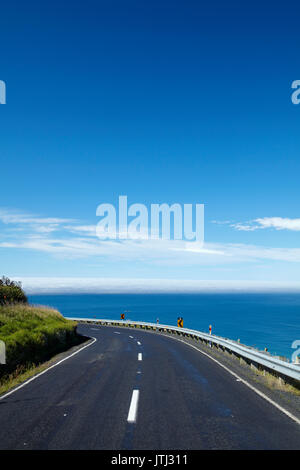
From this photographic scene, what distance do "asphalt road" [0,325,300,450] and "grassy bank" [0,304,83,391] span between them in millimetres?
1459

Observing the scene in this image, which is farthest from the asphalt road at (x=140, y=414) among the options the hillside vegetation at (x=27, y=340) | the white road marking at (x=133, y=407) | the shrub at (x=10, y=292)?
the shrub at (x=10, y=292)

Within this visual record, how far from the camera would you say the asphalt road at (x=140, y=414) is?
5785mm

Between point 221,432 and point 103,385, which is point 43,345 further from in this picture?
point 221,432

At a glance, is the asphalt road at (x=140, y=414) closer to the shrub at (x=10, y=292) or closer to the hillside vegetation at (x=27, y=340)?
the hillside vegetation at (x=27, y=340)

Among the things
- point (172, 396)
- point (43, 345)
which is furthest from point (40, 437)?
point (43, 345)

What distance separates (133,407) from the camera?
779cm

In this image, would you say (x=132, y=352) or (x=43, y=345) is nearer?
(x=43, y=345)

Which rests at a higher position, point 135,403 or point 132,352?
point 135,403

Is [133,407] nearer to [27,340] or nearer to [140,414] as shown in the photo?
[140,414]

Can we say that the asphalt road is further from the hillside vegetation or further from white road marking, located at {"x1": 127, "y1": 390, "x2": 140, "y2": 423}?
the hillside vegetation

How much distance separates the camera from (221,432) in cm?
630

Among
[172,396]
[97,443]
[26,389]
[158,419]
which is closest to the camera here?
[97,443]
